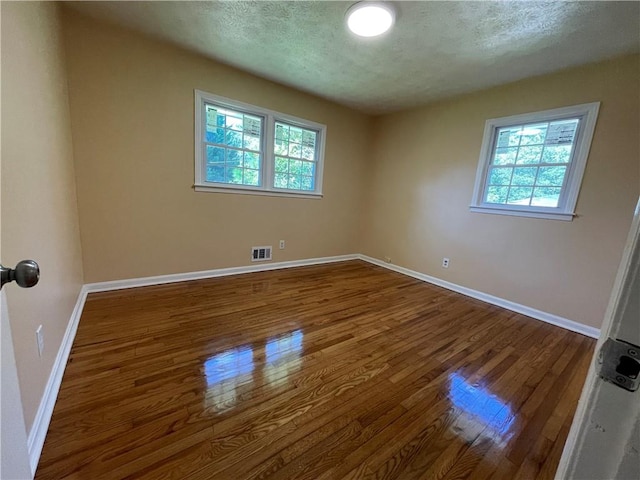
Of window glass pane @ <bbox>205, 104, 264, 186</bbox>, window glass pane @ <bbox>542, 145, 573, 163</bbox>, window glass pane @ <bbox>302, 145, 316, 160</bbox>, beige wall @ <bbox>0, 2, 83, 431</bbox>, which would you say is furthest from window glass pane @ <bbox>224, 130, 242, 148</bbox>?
window glass pane @ <bbox>542, 145, 573, 163</bbox>

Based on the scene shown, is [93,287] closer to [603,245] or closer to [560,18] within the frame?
[560,18]

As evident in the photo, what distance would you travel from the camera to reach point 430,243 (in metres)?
3.91

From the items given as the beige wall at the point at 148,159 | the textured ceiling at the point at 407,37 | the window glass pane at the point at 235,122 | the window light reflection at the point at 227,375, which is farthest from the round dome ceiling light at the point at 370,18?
the window light reflection at the point at 227,375

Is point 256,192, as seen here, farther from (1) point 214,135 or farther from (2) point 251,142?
(1) point 214,135

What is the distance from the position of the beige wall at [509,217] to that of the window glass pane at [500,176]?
0.74ft

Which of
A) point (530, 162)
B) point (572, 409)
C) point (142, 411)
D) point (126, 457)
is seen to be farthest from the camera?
point (530, 162)

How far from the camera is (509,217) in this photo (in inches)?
122

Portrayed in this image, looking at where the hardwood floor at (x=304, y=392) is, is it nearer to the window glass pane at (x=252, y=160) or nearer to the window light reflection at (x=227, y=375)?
the window light reflection at (x=227, y=375)

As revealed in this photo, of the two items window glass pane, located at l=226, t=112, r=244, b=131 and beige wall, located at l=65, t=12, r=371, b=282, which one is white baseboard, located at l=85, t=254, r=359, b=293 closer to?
beige wall, located at l=65, t=12, r=371, b=282

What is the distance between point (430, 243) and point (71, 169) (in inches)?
Answer: 164

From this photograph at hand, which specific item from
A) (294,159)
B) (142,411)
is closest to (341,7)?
(294,159)

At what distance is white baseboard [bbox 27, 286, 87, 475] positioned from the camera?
1102mm

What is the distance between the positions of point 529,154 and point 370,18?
2.32 metres

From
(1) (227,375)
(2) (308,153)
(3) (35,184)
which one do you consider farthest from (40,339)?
(2) (308,153)
